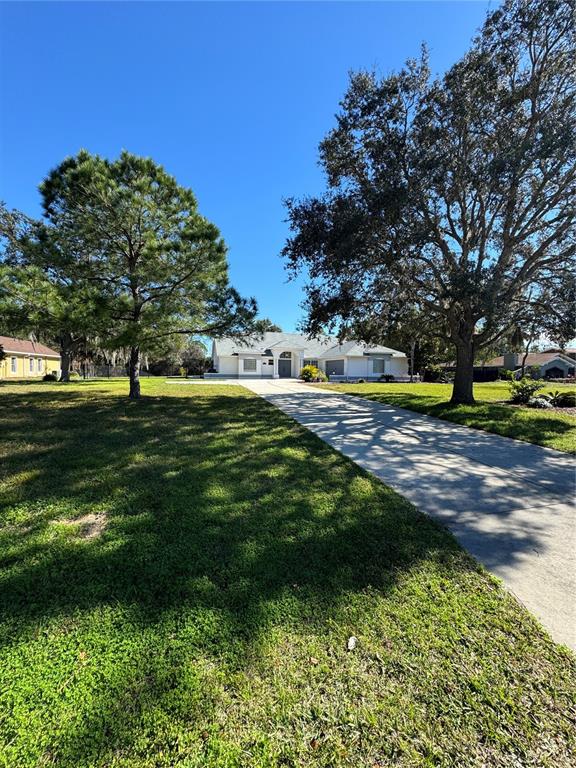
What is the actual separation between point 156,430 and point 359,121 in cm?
1078

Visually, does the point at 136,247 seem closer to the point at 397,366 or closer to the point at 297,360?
the point at 297,360

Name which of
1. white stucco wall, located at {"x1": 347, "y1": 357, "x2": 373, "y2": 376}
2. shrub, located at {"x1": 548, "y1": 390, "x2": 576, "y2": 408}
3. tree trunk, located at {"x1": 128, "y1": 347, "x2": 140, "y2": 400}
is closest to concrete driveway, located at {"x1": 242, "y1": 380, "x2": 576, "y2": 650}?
shrub, located at {"x1": 548, "y1": 390, "x2": 576, "y2": 408}

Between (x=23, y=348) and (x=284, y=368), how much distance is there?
76.4 ft

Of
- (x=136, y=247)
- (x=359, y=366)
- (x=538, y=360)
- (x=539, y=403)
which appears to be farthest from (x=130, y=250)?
(x=538, y=360)

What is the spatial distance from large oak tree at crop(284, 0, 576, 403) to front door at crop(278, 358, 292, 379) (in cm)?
2457

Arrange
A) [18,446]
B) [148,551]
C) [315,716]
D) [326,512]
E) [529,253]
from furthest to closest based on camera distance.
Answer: [529,253]
[18,446]
[326,512]
[148,551]
[315,716]

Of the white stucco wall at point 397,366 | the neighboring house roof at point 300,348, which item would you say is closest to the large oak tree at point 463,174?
the neighboring house roof at point 300,348

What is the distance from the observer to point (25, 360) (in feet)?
102

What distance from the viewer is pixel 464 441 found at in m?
7.02

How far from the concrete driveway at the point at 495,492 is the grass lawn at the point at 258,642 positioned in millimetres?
244

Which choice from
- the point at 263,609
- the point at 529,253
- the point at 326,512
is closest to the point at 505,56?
the point at 529,253

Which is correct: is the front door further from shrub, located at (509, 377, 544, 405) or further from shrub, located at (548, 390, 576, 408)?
shrub, located at (548, 390, 576, 408)

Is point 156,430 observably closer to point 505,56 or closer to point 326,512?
point 326,512

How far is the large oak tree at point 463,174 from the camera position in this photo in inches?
364
